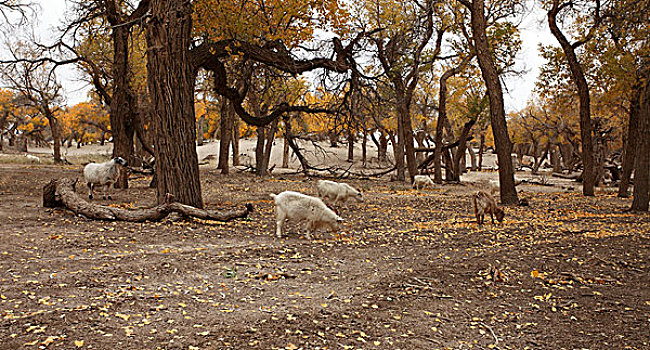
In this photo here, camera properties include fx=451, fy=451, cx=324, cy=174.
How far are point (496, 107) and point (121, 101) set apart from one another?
10895 millimetres

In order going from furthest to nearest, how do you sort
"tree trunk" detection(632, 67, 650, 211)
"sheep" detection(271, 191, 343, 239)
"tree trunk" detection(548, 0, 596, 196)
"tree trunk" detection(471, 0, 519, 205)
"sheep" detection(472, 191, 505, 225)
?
"tree trunk" detection(548, 0, 596, 196) → "tree trunk" detection(471, 0, 519, 205) → "tree trunk" detection(632, 67, 650, 211) → "sheep" detection(472, 191, 505, 225) → "sheep" detection(271, 191, 343, 239)

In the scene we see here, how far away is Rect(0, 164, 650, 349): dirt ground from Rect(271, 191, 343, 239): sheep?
1.04 ft

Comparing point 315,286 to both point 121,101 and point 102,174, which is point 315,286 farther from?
point 121,101

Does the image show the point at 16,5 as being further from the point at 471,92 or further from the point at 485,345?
the point at 471,92

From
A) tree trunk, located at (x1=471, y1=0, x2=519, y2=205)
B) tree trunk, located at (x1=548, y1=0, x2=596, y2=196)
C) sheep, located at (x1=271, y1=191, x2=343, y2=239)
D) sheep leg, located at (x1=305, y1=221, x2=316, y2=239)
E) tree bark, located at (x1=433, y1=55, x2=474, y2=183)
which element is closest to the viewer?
sheep, located at (x1=271, y1=191, x2=343, y2=239)

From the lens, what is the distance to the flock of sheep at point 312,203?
733 cm

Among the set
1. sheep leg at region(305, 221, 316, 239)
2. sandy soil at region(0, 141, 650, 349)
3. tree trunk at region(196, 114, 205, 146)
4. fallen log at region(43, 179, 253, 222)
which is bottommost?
sandy soil at region(0, 141, 650, 349)

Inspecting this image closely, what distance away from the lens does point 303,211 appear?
733cm

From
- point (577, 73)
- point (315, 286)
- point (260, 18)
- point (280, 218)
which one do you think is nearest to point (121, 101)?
point (260, 18)

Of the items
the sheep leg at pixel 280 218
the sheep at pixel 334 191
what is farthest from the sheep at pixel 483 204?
the sheep leg at pixel 280 218

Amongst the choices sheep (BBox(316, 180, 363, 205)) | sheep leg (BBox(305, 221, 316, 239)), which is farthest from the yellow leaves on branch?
sheep leg (BBox(305, 221, 316, 239))

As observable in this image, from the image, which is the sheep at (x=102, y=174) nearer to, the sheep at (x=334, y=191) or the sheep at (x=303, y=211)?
the sheep at (x=334, y=191)

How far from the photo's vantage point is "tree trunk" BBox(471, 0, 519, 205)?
12.7 meters

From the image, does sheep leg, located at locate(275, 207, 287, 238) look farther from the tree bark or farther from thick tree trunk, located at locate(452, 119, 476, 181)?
thick tree trunk, located at locate(452, 119, 476, 181)
